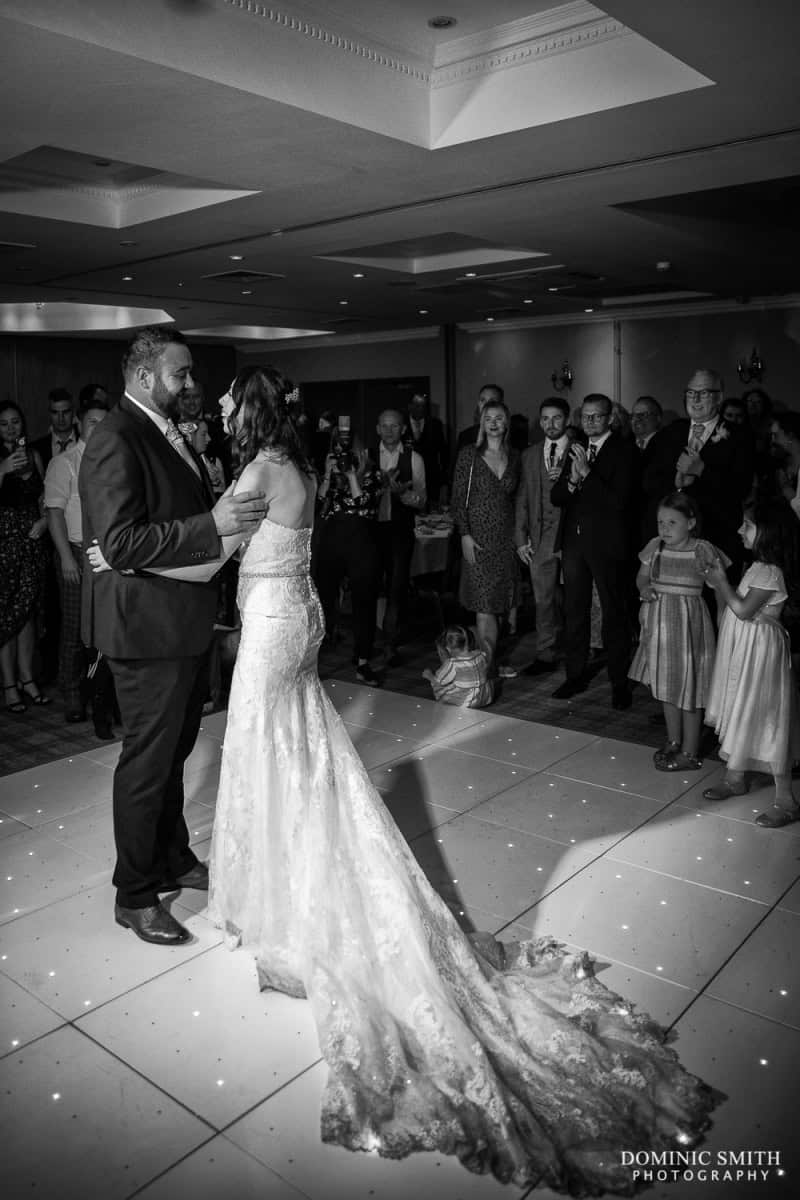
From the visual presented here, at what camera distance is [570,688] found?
5332mm

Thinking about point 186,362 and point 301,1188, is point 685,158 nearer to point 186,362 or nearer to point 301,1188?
point 186,362

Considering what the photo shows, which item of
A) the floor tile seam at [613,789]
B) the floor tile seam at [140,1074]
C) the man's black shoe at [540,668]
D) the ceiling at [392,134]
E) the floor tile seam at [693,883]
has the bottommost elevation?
the floor tile seam at [693,883]

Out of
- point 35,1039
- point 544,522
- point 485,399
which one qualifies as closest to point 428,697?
point 544,522

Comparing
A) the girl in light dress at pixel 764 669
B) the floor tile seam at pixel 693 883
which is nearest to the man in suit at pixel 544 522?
the girl in light dress at pixel 764 669

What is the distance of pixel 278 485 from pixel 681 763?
237 centimetres

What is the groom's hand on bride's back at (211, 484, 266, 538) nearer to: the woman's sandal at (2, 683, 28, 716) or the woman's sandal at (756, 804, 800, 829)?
the woman's sandal at (756, 804, 800, 829)

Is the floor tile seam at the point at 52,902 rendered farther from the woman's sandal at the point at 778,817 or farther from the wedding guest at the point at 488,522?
the wedding guest at the point at 488,522

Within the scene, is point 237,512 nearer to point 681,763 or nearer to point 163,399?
point 163,399

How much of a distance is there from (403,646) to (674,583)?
267 centimetres

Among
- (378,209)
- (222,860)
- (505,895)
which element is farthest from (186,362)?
(378,209)

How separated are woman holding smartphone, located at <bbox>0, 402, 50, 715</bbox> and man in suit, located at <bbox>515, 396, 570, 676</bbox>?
2668 mm

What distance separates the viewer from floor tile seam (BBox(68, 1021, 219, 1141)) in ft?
6.97

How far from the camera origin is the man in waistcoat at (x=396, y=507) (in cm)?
616

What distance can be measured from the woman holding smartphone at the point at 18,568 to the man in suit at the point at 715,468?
3339 mm
